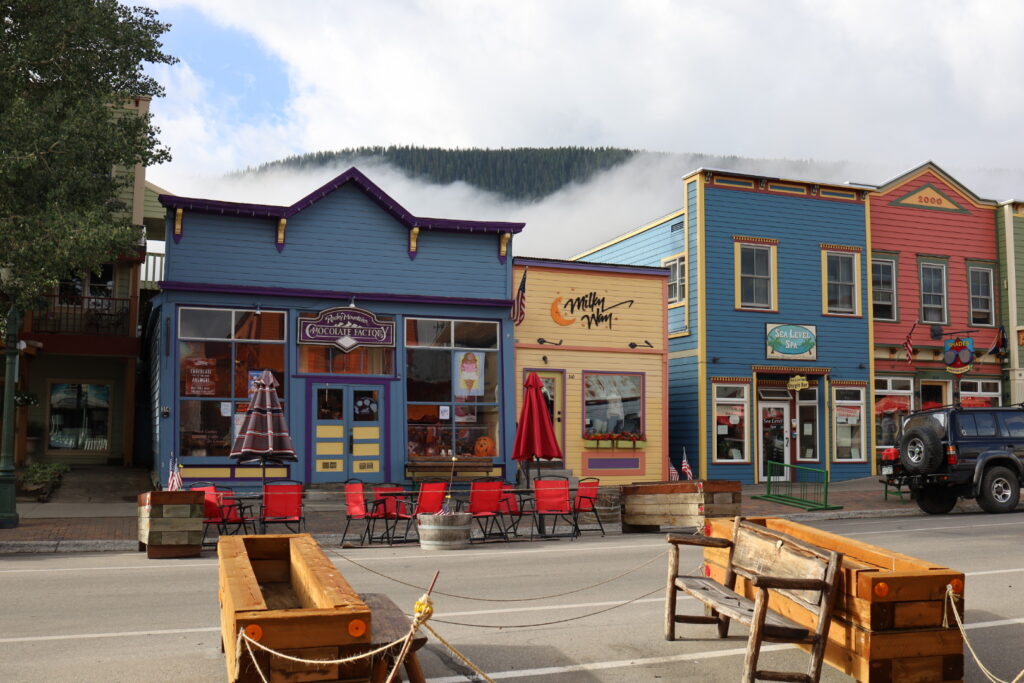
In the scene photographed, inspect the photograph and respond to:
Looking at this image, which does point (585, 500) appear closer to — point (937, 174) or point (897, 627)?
point (897, 627)

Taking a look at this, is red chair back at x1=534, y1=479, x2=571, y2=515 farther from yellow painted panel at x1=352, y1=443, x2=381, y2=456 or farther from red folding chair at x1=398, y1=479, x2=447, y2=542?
yellow painted panel at x1=352, y1=443, x2=381, y2=456

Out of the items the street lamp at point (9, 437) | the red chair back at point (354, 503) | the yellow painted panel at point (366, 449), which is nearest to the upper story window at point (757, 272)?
the yellow painted panel at point (366, 449)

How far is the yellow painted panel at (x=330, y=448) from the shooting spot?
2011 cm

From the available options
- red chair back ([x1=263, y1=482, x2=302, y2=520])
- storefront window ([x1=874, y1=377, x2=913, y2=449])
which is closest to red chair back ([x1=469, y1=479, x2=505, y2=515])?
red chair back ([x1=263, y1=482, x2=302, y2=520])

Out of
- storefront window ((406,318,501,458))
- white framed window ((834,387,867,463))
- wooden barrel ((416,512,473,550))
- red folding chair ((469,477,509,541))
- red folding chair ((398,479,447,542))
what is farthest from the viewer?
white framed window ((834,387,867,463))

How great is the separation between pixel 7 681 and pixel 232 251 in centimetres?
1445

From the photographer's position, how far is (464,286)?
2181cm

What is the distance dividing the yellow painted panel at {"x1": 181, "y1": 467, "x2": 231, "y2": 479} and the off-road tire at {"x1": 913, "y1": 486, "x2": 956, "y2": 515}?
13905 mm

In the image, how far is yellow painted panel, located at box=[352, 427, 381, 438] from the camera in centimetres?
2042

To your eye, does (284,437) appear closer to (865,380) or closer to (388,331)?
(388,331)

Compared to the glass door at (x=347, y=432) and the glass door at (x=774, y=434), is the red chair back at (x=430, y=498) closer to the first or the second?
the glass door at (x=347, y=432)

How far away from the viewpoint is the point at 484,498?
15.6 m

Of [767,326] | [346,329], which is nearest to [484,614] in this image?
[346,329]

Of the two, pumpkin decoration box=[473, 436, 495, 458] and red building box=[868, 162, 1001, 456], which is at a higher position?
red building box=[868, 162, 1001, 456]
